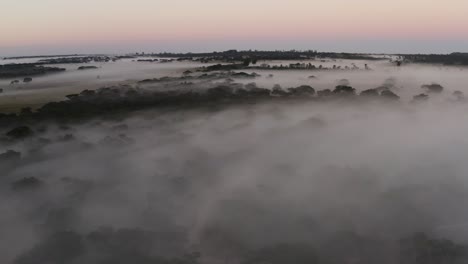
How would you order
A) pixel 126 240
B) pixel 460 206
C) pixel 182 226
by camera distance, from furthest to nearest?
pixel 460 206
pixel 182 226
pixel 126 240

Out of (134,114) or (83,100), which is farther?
(83,100)

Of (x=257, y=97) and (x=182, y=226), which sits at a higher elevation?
(x=257, y=97)

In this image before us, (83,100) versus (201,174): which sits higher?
(83,100)

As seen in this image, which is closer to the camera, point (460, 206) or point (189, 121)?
point (460, 206)

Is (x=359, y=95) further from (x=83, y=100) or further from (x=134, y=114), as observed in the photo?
(x=83, y=100)

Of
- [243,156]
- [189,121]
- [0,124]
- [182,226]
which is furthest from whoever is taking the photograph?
[189,121]

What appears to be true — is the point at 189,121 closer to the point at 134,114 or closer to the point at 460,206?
the point at 134,114

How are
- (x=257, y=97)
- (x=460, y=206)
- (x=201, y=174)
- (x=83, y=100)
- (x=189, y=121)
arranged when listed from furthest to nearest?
(x=257, y=97)
(x=83, y=100)
(x=189, y=121)
(x=201, y=174)
(x=460, y=206)

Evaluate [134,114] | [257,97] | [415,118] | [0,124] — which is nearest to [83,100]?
[134,114]

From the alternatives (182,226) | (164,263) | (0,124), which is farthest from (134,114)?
(164,263)
